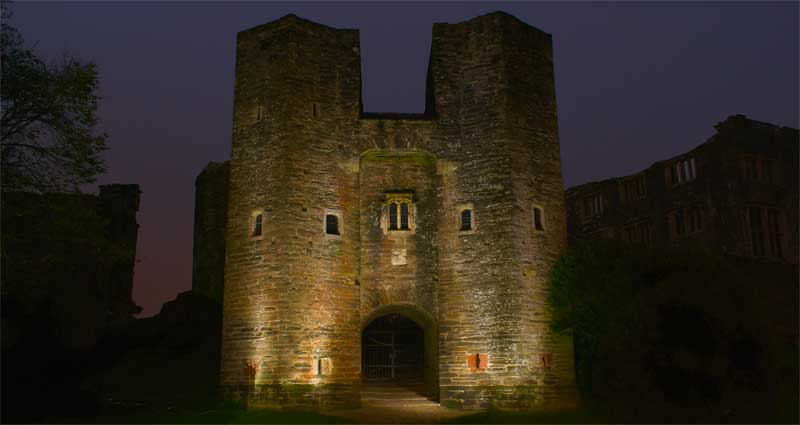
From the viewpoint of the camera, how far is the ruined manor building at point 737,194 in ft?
108

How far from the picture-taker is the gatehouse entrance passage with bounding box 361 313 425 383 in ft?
89.4

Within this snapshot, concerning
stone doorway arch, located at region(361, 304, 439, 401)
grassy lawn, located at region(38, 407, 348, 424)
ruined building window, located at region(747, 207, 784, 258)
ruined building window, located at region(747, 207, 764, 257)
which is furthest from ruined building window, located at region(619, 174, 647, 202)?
grassy lawn, located at region(38, 407, 348, 424)

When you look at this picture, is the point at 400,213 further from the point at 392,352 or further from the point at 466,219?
the point at 392,352

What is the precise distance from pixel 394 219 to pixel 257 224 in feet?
14.4

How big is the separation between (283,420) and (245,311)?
390cm

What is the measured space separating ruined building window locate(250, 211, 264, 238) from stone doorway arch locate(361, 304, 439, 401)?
431 cm

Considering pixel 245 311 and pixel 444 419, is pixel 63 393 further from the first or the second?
pixel 444 419

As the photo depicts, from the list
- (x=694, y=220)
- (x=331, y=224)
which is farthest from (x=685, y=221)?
(x=331, y=224)

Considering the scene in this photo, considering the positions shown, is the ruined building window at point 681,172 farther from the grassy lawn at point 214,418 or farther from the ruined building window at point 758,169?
the grassy lawn at point 214,418

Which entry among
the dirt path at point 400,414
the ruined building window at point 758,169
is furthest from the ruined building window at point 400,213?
the ruined building window at point 758,169

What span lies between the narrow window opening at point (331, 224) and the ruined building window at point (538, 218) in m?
6.21

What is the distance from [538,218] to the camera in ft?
76.5

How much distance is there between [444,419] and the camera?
2033cm

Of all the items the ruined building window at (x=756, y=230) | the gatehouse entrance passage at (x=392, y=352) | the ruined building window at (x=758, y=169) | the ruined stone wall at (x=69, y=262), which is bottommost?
the gatehouse entrance passage at (x=392, y=352)
